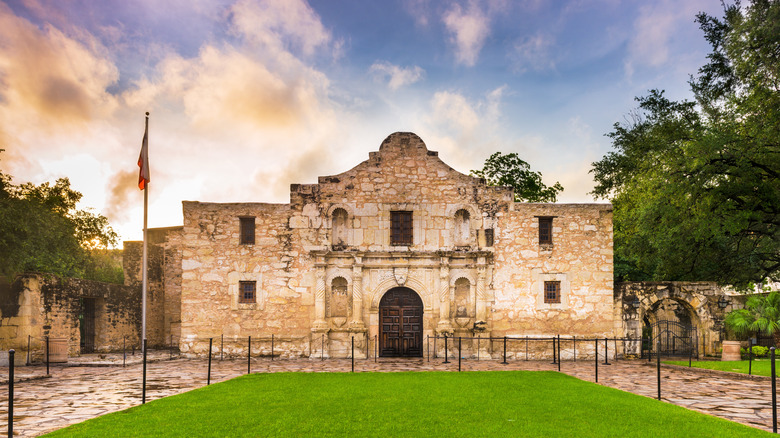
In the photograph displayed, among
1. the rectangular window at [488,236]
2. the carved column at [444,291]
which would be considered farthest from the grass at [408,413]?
the rectangular window at [488,236]

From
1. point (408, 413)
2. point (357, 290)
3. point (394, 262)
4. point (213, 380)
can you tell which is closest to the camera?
point (408, 413)

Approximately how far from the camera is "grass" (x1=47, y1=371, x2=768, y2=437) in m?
8.12

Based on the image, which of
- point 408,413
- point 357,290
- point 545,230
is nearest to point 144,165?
point 357,290

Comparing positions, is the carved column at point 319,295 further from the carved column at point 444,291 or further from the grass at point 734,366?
the grass at point 734,366

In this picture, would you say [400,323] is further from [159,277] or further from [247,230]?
[159,277]

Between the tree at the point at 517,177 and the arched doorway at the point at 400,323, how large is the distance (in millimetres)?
13310

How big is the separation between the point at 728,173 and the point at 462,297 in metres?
9.45

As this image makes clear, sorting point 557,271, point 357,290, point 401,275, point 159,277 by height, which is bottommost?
point 357,290

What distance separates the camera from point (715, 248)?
2094 cm

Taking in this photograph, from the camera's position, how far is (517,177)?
31406 mm

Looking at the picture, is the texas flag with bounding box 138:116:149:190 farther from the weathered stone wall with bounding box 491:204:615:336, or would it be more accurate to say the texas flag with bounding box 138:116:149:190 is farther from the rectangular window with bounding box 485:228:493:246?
the weathered stone wall with bounding box 491:204:615:336

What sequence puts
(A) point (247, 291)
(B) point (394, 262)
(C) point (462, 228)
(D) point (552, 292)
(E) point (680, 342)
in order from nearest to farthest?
1. (B) point (394, 262)
2. (A) point (247, 291)
3. (D) point (552, 292)
4. (C) point (462, 228)
5. (E) point (680, 342)

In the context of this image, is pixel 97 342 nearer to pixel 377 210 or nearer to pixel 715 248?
pixel 377 210

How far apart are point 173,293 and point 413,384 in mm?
16452
